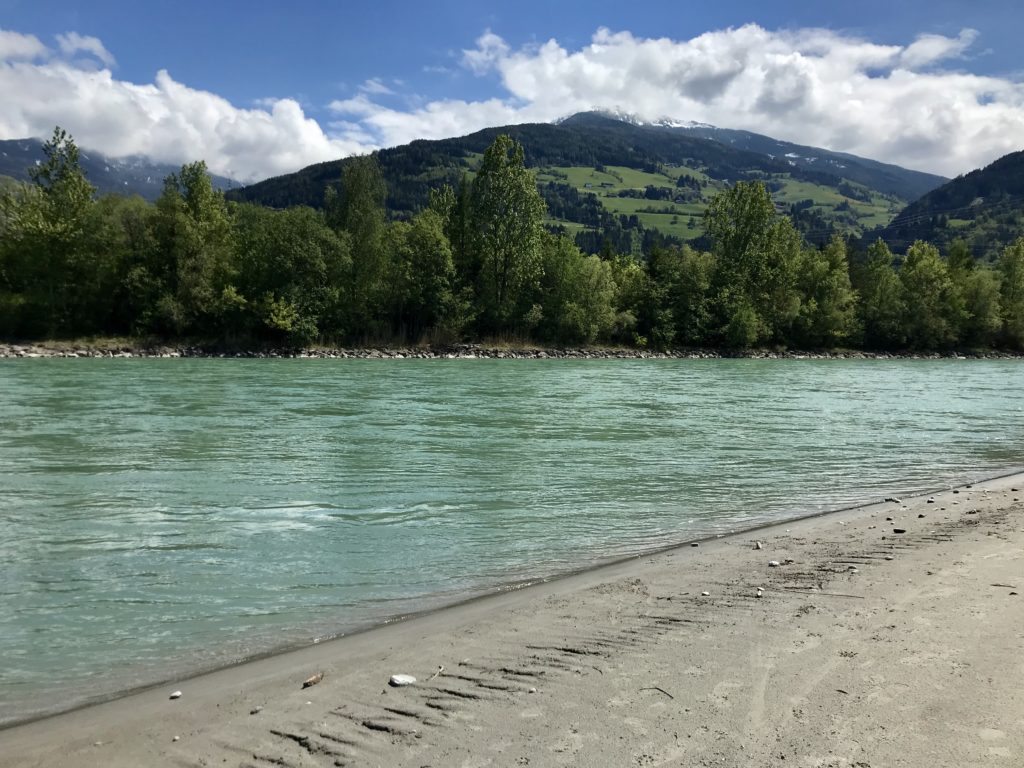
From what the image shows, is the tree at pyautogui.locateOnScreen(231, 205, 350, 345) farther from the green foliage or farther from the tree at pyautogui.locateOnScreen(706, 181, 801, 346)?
the tree at pyautogui.locateOnScreen(706, 181, 801, 346)

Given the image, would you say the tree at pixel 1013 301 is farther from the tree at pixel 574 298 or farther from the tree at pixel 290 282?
the tree at pixel 290 282

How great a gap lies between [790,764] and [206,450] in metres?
13.7

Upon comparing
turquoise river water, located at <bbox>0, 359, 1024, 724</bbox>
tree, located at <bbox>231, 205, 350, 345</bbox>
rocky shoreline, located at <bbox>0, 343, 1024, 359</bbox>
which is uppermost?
tree, located at <bbox>231, 205, 350, 345</bbox>

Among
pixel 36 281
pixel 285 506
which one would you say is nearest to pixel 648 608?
pixel 285 506

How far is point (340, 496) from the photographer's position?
10.7 m

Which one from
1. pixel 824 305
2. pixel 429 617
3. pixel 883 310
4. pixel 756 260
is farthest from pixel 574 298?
pixel 429 617

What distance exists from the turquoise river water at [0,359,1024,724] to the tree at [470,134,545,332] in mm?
48907

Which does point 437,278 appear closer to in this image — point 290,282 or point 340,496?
point 290,282

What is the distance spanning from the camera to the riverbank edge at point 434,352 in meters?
58.2

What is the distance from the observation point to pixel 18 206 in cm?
6303

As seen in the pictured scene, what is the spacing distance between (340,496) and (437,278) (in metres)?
61.2

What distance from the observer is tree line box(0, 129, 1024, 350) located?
207ft

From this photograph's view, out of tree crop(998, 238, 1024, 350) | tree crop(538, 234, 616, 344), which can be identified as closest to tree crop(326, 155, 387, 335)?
tree crop(538, 234, 616, 344)

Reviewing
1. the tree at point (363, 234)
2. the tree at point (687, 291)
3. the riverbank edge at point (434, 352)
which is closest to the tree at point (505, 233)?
the riverbank edge at point (434, 352)
